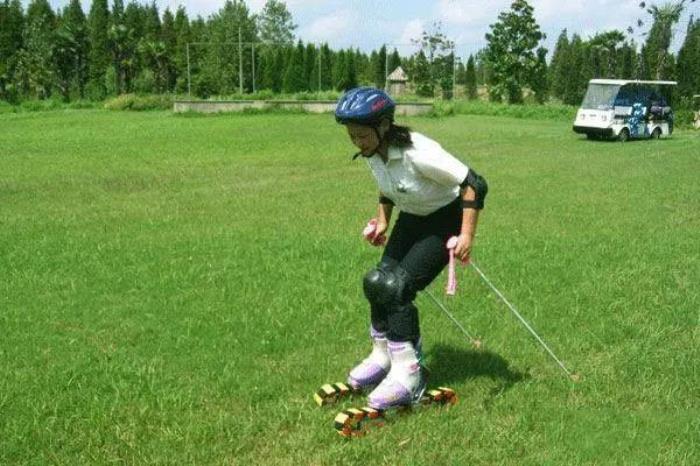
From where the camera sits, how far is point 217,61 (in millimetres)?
74375

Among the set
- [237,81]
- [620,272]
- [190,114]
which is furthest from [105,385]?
[237,81]

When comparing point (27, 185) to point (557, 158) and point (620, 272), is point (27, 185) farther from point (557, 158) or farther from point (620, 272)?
point (557, 158)

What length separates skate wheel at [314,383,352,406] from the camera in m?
4.82

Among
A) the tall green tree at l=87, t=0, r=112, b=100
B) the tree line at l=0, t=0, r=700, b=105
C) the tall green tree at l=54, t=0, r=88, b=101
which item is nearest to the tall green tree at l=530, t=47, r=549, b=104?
the tree line at l=0, t=0, r=700, b=105

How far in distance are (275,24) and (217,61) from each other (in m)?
33.4

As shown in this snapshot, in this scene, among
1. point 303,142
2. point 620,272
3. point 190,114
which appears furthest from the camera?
point 190,114

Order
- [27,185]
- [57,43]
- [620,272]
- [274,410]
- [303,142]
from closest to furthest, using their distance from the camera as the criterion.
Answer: [274,410] < [620,272] < [27,185] < [303,142] < [57,43]

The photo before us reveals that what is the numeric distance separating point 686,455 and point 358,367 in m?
2.01

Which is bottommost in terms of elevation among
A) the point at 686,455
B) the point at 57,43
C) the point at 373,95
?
the point at 686,455

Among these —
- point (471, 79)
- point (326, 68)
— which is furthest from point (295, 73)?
point (471, 79)

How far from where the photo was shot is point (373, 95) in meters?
4.45

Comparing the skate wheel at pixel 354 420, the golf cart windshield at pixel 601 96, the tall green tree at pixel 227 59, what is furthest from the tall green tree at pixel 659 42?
the skate wheel at pixel 354 420

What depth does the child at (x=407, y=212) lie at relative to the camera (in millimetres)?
4496

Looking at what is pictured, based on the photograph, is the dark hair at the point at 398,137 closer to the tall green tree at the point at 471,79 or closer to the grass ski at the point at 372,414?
the grass ski at the point at 372,414
